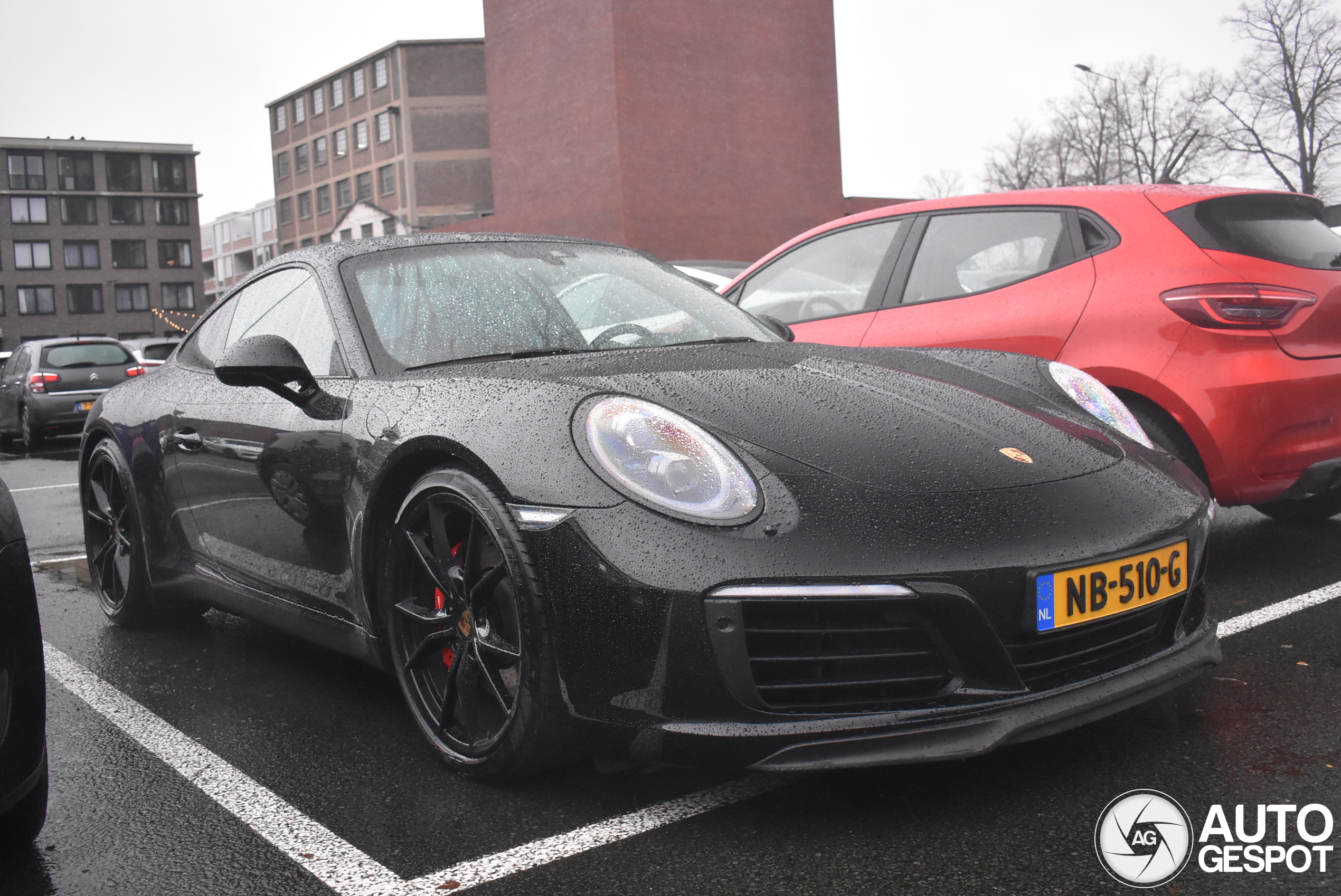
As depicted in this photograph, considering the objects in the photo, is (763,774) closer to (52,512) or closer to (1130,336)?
(1130,336)

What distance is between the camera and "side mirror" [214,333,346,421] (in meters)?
2.93

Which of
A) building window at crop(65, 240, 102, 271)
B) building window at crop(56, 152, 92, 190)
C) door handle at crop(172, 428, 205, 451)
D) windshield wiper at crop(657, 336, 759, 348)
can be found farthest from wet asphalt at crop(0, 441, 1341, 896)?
building window at crop(56, 152, 92, 190)

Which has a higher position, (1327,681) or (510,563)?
(510,563)

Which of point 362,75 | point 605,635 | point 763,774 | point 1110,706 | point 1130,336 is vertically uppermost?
point 362,75

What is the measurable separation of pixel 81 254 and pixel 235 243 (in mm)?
17223

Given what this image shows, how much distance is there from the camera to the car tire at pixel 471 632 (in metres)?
2.29

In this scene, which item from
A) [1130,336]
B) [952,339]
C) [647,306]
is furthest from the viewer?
[952,339]

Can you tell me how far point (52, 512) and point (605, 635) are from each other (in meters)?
7.05

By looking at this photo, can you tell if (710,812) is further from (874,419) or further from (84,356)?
(84,356)

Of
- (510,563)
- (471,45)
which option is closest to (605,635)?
(510,563)

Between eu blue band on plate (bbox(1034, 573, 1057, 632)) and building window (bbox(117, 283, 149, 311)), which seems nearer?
eu blue band on plate (bbox(1034, 573, 1057, 632))

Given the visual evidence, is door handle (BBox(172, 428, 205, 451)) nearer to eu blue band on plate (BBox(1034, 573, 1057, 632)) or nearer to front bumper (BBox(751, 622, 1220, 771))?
front bumper (BBox(751, 622, 1220, 771))

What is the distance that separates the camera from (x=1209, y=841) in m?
2.08

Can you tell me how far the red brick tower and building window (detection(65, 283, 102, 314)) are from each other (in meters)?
46.0
